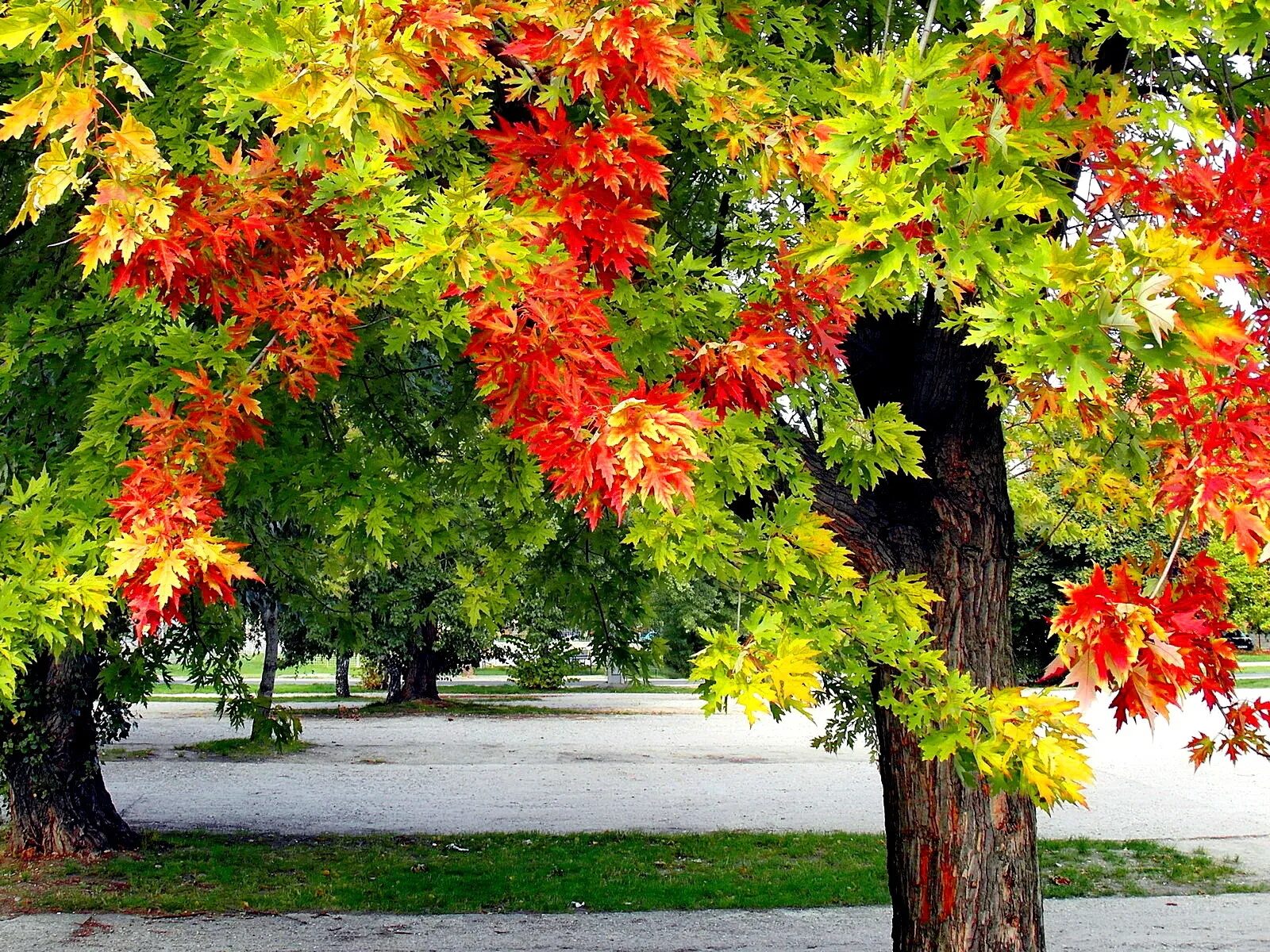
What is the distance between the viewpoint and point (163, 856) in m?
10.3

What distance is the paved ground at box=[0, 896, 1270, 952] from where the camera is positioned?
7602 mm

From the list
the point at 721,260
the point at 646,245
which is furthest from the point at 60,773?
the point at 646,245

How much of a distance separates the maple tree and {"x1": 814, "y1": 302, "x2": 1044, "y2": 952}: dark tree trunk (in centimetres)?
79

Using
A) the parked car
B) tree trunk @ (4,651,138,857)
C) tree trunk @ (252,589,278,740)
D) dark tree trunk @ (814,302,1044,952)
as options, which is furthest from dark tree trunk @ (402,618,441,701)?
dark tree trunk @ (814,302,1044,952)

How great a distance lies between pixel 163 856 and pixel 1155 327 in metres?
10.3

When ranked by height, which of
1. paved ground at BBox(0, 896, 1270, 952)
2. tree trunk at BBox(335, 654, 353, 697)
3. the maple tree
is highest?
the maple tree

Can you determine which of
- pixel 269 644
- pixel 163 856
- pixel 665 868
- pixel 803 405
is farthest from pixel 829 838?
pixel 269 644

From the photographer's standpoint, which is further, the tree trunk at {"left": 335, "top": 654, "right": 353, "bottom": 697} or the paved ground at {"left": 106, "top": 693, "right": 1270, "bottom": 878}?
the tree trunk at {"left": 335, "top": 654, "right": 353, "bottom": 697}

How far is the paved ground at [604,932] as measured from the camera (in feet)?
24.9

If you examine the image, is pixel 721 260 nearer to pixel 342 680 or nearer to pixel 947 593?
pixel 947 593

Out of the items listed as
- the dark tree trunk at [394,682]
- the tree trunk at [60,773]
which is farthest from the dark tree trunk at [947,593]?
the dark tree trunk at [394,682]

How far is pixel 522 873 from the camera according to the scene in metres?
9.80

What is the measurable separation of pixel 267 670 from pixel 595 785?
5.96m

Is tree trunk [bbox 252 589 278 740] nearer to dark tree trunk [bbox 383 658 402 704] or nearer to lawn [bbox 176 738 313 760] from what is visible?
lawn [bbox 176 738 313 760]
